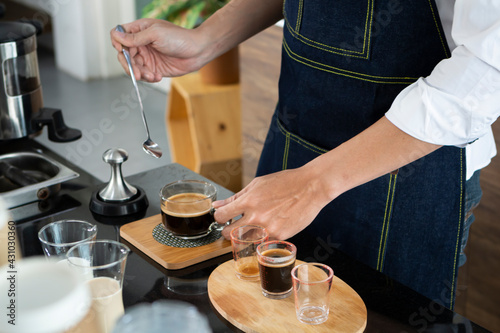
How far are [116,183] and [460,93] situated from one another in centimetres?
74

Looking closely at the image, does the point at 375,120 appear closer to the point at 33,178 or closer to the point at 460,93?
the point at 460,93

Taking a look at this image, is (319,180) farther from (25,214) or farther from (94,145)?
(94,145)

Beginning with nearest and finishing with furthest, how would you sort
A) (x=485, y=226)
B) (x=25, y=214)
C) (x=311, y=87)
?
(x=25, y=214) → (x=311, y=87) → (x=485, y=226)

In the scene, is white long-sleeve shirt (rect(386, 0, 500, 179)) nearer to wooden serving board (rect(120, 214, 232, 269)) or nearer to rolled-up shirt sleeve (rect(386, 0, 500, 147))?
rolled-up shirt sleeve (rect(386, 0, 500, 147))

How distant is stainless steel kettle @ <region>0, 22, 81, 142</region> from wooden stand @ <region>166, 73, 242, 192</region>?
1.52 m

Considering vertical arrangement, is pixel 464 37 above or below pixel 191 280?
above

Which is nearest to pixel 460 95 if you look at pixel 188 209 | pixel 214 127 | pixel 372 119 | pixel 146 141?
pixel 372 119

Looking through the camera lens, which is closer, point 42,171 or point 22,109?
point 42,171

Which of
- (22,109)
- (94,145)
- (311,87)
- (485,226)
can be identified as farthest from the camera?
(94,145)

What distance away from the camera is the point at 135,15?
5.03m

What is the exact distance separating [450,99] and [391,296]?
344 mm

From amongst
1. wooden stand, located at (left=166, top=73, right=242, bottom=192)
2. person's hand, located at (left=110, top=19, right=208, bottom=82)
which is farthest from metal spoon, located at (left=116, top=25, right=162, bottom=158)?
wooden stand, located at (left=166, top=73, right=242, bottom=192)

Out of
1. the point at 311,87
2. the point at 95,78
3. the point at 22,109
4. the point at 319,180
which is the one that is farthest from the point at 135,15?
the point at 319,180

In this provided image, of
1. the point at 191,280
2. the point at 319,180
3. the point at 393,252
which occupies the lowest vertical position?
the point at 393,252
